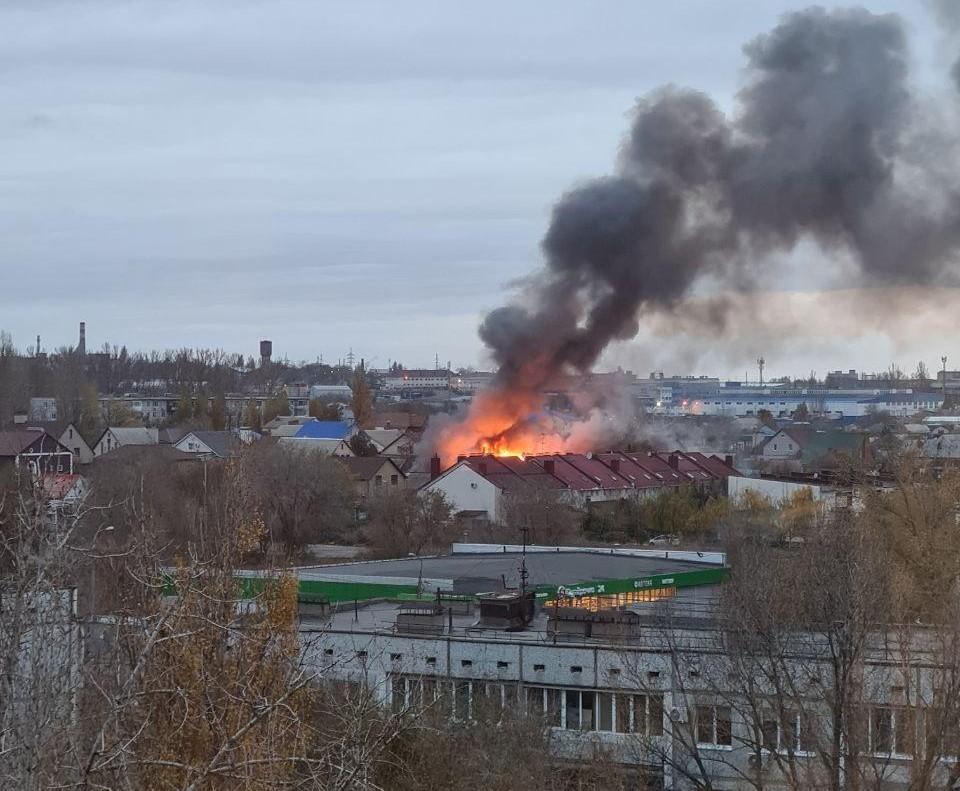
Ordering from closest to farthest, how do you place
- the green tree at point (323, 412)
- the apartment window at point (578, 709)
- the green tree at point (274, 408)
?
the apartment window at point (578, 709), the green tree at point (323, 412), the green tree at point (274, 408)

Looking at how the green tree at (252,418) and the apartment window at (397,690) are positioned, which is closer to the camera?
the apartment window at (397,690)

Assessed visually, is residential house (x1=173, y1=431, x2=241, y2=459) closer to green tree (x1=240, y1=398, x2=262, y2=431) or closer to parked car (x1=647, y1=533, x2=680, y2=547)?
green tree (x1=240, y1=398, x2=262, y2=431)

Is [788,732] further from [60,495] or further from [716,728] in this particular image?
[60,495]

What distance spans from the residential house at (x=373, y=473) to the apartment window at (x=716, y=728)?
103 ft

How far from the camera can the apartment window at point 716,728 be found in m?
13.5

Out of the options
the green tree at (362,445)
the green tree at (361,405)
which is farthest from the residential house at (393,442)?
the green tree at (361,405)

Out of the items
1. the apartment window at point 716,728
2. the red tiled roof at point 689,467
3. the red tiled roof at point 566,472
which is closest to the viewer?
the apartment window at point 716,728

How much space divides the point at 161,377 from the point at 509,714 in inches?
4394

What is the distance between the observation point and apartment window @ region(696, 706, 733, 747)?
44.2ft

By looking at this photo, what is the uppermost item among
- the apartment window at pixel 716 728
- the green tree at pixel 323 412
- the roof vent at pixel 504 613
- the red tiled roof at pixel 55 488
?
the red tiled roof at pixel 55 488

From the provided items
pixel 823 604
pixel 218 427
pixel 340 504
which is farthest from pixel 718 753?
pixel 218 427

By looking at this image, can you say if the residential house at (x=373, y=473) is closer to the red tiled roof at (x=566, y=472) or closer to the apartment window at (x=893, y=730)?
the red tiled roof at (x=566, y=472)

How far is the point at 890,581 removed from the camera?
16.2 metres

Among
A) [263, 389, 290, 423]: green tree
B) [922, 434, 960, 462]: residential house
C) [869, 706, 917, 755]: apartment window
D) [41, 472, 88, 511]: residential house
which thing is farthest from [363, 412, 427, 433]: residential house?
[41, 472, 88, 511]: residential house
